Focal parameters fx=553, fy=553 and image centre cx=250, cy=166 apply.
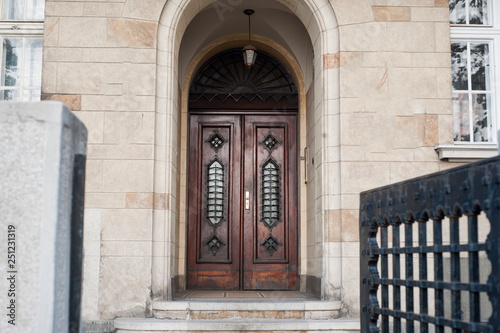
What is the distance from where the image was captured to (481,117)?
5.91m

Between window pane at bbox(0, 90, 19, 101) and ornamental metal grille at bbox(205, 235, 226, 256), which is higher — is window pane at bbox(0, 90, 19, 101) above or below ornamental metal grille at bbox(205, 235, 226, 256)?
above

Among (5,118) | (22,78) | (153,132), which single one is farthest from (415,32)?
(5,118)

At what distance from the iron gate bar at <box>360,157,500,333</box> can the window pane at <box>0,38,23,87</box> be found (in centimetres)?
466

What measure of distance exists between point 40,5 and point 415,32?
4.00 m

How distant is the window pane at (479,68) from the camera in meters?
5.96

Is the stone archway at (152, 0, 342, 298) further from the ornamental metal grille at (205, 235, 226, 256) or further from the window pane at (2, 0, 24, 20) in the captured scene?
the ornamental metal grille at (205, 235, 226, 256)

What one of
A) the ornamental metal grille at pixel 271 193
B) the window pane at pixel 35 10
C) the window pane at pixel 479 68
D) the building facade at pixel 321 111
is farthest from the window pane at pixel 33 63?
the window pane at pixel 479 68

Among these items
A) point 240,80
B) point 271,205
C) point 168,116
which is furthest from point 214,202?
point 168,116

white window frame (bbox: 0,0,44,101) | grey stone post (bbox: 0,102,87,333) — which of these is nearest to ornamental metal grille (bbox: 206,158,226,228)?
white window frame (bbox: 0,0,44,101)

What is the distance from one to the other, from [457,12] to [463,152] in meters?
1.67

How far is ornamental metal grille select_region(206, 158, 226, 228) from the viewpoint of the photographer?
296 inches

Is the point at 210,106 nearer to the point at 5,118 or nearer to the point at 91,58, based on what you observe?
the point at 91,58

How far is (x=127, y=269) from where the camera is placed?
17.3 ft

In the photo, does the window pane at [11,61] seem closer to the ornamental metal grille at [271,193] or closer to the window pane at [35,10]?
the window pane at [35,10]
